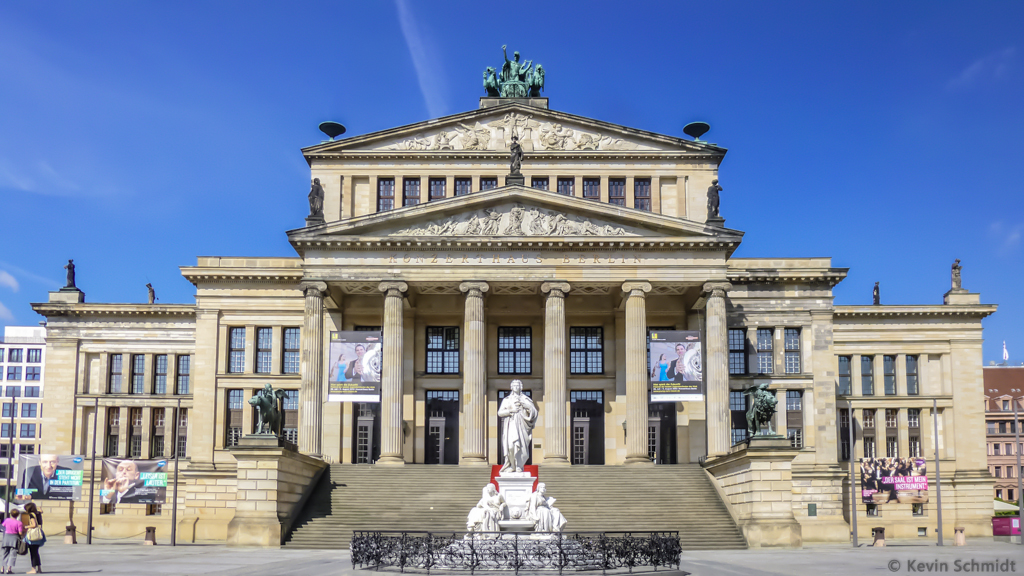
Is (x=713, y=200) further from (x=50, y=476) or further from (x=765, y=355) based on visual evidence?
(x=50, y=476)

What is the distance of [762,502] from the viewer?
37.5 metres

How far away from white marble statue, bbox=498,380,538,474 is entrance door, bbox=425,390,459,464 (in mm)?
26695

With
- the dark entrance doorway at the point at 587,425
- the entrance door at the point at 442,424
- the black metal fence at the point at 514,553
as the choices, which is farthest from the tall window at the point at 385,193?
the black metal fence at the point at 514,553

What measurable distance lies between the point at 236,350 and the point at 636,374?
2319 cm

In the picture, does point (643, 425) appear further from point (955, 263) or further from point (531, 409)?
point (955, 263)

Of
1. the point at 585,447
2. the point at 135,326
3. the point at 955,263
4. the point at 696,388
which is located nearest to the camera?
the point at 696,388

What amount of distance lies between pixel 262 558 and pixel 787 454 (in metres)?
20.1

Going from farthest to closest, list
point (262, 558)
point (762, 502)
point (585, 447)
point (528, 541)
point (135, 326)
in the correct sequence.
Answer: point (135, 326), point (585, 447), point (762, 502), point (262, 558), point (528, 541)

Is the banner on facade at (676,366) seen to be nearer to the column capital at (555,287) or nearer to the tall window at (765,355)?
the column capital at (555,287)

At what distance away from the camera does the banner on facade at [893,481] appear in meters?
50.7

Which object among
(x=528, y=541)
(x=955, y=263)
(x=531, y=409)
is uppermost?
(x=955, y=263)

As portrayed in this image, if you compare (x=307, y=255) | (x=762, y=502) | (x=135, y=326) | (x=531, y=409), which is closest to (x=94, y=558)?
(x=531, y=409)

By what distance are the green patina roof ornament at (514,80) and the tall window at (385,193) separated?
8581 millimetres

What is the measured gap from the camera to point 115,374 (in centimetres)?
5988
